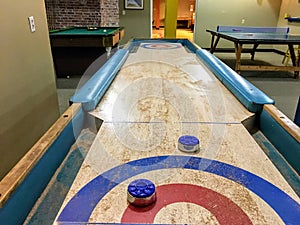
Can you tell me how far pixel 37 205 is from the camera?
115cm

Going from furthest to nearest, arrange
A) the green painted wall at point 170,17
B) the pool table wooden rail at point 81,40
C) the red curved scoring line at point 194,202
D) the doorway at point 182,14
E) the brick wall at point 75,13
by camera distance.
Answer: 1. the doorway at point 182,14
2. the green painted wall at point 170,17
3. the brick wall at point 75,13
4. the pool table wooden rail at point 81,40
5. the red curved scoring line at point 194,202

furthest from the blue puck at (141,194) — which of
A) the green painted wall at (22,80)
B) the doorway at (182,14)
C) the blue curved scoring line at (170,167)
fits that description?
the doorway at (182,14)

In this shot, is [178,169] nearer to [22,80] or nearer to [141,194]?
[141,194]

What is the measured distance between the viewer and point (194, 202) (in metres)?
0.91

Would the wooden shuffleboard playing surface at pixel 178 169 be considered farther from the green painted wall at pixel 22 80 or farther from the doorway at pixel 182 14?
the doorway at pixel 182 14

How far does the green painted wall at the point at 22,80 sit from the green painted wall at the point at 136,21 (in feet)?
19.9

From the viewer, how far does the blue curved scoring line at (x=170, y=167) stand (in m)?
0.86

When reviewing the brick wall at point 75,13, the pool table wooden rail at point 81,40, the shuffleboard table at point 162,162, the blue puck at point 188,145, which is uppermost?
the brick wall at point 75,13

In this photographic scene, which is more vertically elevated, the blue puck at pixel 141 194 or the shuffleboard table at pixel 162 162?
the blue puck at pixel 141 194

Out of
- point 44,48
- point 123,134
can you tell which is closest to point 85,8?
point 44,48

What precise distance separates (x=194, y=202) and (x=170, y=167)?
9.0 inches

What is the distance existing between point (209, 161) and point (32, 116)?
67.1 inches

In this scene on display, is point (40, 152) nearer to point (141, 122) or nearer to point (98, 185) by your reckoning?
point (98, 185)

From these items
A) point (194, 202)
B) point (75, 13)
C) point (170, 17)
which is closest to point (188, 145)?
point (194, 202)
